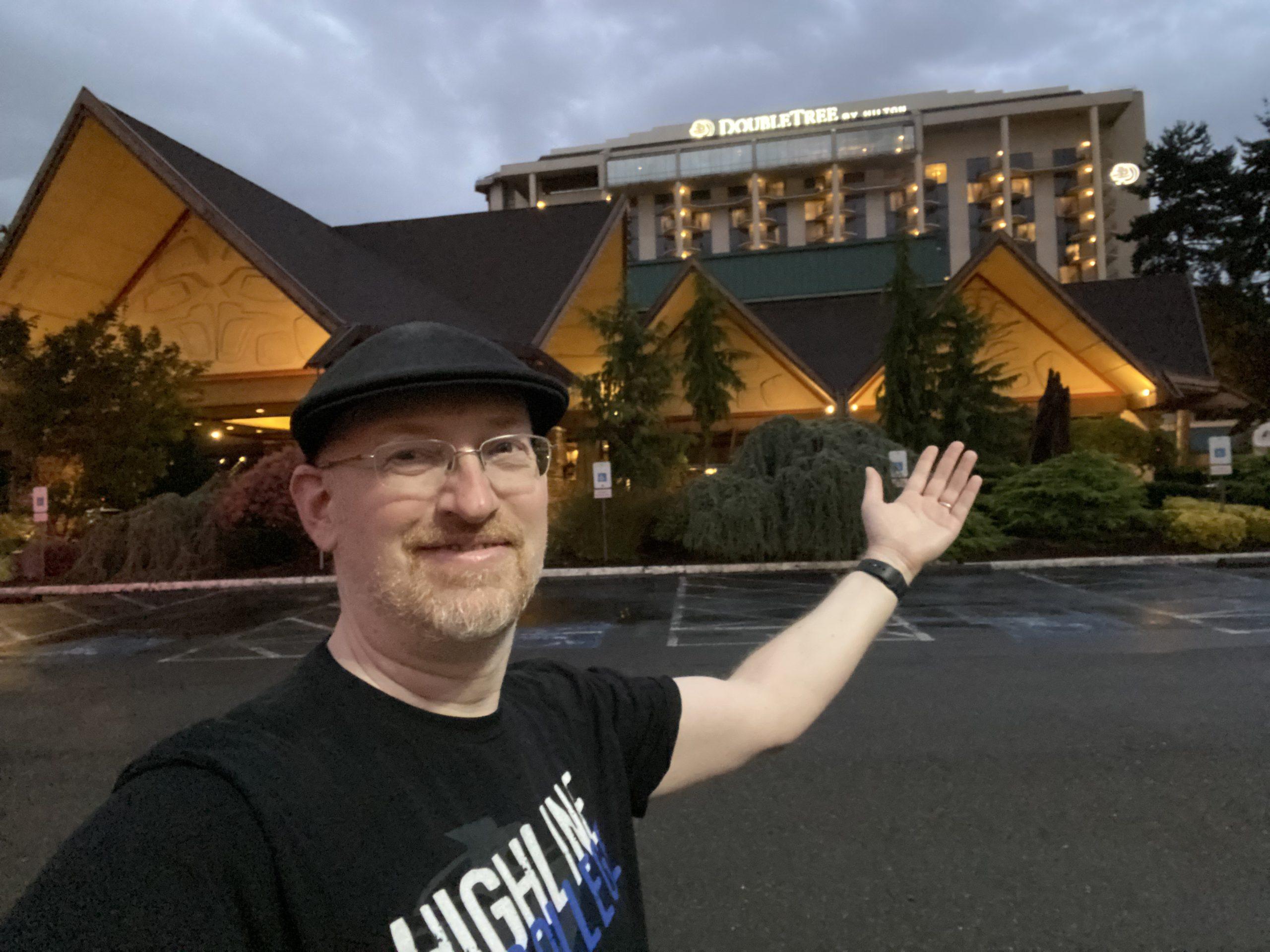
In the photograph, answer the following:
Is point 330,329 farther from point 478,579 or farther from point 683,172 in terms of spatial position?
point 683,172

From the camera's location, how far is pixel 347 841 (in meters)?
1.13

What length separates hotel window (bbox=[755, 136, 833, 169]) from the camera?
74000mm

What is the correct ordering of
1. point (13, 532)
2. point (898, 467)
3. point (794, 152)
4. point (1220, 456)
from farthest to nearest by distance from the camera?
point (794, 152)
point (13, 532)
point (1220, 456)
point (898, 467)

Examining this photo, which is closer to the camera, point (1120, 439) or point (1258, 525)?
point (1258, 525)

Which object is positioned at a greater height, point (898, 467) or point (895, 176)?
point (895, 176)

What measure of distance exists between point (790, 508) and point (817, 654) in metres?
13.4

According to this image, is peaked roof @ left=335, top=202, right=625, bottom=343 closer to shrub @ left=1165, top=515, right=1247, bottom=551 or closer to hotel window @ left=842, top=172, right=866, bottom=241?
shrub @ left=1165, top=515, right=1247, bottom=551

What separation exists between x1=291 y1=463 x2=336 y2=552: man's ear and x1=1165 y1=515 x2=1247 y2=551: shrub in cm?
1724

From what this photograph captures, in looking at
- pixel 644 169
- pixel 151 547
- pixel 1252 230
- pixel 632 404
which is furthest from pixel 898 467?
pixel 644 169

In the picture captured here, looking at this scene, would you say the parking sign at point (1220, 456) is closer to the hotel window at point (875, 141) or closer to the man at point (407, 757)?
the man at point (407, 757)

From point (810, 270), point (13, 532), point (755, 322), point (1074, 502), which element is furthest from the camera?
point (810, 270)

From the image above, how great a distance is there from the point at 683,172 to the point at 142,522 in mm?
66633

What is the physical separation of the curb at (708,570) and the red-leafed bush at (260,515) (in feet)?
3.23

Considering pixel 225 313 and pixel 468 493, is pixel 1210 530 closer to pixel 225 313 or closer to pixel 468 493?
pixel 468 493
